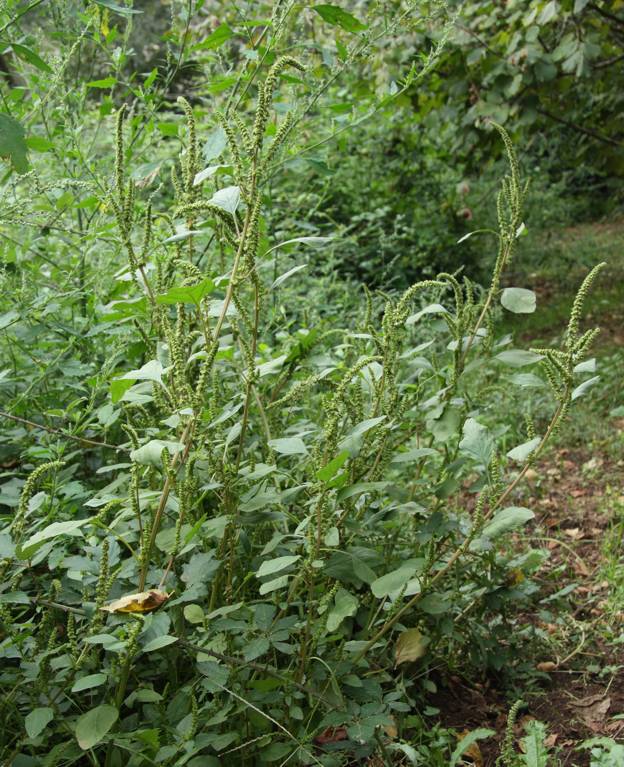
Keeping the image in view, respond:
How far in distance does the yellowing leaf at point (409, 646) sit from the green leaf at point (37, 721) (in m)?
0.79

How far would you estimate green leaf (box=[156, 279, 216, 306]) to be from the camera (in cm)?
129

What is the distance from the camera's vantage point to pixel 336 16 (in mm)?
1789

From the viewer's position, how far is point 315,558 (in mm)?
1462

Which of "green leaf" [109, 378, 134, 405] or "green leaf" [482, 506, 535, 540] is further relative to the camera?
"green leaf" [482, 506, 535, 540]

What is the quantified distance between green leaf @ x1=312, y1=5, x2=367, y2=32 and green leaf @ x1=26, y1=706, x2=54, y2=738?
143 centimetres

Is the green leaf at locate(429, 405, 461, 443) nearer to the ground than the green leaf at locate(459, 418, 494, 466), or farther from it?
nearer to the ground

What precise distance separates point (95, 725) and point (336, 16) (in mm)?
1472

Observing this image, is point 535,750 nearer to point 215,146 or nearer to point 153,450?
point 153,450

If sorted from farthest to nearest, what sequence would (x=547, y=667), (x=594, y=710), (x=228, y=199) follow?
(x=547, y=667) → (x=594, y=710) → (x=228, y=199)

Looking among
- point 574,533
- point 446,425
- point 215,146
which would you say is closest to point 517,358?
point 446,425

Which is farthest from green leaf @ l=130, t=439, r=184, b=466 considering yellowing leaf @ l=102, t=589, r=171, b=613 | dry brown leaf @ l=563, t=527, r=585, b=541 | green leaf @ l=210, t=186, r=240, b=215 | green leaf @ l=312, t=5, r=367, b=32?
dry brown leaf @ l=563, t=527, r=585, b=541

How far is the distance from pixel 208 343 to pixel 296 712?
0.67 m

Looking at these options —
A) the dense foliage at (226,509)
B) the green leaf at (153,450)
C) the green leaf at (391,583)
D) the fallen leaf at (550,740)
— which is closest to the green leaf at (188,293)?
the dense foliage at (226,509)

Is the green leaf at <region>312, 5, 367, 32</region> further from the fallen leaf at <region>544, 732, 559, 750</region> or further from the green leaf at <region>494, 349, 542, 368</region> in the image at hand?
the fallen leaf at <region>544, 732, 559, 750</region>
